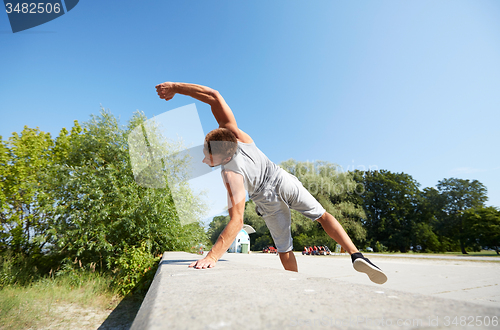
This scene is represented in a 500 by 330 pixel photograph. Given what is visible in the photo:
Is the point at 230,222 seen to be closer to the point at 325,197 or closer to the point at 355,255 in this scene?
the point at 355,255

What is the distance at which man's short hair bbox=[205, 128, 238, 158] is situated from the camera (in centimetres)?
216

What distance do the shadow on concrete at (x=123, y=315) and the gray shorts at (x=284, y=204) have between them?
324cm

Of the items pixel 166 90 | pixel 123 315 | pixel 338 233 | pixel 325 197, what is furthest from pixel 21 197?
pixel 325 197

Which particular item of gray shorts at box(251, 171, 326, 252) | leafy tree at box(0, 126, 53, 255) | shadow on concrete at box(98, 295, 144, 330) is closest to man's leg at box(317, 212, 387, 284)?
gray shorts at box(251, 171, 326, 252)

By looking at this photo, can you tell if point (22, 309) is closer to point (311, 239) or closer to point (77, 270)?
point (77, 270)

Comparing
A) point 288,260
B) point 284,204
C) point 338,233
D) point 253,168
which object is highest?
point 253,168

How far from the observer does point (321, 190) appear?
2538 centimetres

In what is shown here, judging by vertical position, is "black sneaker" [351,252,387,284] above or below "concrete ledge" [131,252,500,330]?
below

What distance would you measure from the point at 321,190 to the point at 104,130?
72.8ft

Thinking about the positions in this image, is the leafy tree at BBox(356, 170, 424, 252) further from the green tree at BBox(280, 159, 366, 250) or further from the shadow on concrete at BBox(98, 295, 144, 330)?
the shadow on concrete at BBox(98, 295, 144, 330)

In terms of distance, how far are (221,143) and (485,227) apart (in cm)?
3426

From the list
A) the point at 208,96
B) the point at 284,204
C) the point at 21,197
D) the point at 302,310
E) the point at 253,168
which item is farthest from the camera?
the point at 21,197

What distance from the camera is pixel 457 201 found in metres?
32.7

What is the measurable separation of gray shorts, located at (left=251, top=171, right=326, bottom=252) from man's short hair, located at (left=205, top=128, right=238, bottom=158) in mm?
603
